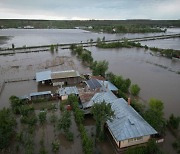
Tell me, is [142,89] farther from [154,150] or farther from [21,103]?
[21,103]

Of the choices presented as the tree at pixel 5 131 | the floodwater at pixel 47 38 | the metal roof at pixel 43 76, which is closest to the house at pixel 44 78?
the metal roof at pixel 43 76

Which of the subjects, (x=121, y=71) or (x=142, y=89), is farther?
(x=121, y=71)

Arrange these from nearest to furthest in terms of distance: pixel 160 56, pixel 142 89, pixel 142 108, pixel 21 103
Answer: pixel 142 108 → pixel 21 103 → pixel 142 89 → pixel 160 56

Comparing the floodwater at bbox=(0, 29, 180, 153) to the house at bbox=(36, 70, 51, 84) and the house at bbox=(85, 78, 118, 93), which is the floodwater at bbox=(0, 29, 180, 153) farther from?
the house at bbox=(85, 78, 118, 93)

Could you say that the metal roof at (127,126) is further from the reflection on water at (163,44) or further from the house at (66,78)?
the reflection on water at (163,44)

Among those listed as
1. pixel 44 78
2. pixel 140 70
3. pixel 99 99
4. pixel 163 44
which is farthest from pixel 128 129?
pixel 163 44

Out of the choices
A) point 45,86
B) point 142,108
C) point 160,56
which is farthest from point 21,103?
point 160,56

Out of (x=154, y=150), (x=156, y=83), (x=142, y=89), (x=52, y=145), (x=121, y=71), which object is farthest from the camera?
(x=121, y=71)

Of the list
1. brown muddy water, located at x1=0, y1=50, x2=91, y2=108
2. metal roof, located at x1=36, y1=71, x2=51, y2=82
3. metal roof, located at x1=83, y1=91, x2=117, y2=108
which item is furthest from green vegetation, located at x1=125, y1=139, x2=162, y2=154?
metal roof, located at x1=36, y1=71, x2=51, y2=82
